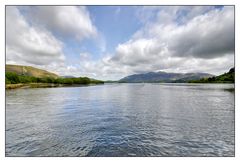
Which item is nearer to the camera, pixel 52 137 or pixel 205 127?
pixel 52 137

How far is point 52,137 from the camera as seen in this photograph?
9.65 metres

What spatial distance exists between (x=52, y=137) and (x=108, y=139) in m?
3.92

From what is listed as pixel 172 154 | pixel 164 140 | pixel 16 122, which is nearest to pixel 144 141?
pixel 164 140
